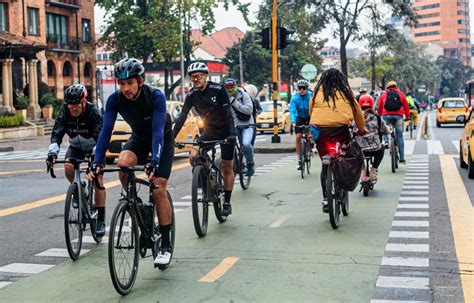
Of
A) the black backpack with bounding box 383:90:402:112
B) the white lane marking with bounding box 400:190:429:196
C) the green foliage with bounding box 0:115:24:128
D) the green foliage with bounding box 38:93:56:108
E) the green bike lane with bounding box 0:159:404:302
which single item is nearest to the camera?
the green bike lane with bounding box 0:159:404:302

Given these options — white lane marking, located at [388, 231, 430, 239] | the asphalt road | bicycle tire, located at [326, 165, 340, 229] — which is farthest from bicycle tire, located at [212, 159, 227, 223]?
white lane marking, located at [388, 231, 430, 239]

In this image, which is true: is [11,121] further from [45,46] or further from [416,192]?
[416,192]

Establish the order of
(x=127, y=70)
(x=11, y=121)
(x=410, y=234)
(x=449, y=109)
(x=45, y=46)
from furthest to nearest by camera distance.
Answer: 1. (x=45, y=46)
2. (x=449, y=109)
3. (x=11, y=121)
4. (x=410, y=234)
5. (x=127, y=70)

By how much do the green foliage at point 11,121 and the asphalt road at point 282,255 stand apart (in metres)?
25.9

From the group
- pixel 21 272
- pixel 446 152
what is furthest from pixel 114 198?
pixel 446 152

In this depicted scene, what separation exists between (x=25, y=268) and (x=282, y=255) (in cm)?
235

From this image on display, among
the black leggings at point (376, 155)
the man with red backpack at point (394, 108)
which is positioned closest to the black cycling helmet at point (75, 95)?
the black leggings at point (376, 155)

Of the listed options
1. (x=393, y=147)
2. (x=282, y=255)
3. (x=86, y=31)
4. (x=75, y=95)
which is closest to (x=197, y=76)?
(x=75, y=95)

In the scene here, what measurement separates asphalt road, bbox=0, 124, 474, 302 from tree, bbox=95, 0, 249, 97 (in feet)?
140

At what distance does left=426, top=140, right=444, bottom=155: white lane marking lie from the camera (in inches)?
818

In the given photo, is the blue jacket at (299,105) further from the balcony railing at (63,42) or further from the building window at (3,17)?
the balcony railing at (63,42)

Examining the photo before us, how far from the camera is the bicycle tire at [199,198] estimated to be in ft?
26.1

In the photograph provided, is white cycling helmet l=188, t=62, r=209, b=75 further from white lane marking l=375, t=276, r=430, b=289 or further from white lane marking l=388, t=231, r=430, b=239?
white lane marking l=375, t=276, r=430, b=289

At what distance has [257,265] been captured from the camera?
676 centimetres
